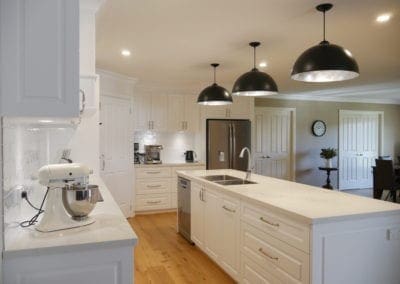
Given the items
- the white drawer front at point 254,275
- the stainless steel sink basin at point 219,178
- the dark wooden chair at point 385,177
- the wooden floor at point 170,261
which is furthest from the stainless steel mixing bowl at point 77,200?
the dark wooden chair at point 385,177

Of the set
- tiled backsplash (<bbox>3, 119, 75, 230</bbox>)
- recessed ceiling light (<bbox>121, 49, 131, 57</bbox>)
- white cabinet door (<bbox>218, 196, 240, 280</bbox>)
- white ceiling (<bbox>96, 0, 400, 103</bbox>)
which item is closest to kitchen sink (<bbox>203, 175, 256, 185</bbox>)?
white cabinet door (<bbox>218, 196, 240, 280</bbox>)

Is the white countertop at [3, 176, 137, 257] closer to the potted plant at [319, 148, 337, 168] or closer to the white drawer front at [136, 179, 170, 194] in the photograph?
the white drawer front at [136, 179, 170, 194]

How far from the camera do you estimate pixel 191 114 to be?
240 inches

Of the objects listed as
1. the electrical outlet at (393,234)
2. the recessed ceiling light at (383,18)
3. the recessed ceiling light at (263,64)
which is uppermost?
the recessed ceiling light at (263,64)

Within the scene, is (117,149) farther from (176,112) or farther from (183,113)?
(183,113)

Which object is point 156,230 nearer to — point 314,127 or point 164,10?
point 164,10

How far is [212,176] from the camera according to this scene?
12.6 feet

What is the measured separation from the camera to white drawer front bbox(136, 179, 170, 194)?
18.3 feet

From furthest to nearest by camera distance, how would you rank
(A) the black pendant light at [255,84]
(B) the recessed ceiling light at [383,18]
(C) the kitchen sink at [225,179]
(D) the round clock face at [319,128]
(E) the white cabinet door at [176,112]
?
(D) the round clock face at [319,128] < (E) the white cabinet door at [176,112] < (C) the kitchen sink at [225,179] < (A) the black pendant light at [255,84] < (B) the recessed ceiling light at [383,18]

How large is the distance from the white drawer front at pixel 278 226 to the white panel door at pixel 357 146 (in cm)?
647

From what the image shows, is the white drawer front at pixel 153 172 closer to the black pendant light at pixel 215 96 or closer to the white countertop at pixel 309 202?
the black pendant light at pixel 215 96

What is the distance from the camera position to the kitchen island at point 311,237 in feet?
6.27

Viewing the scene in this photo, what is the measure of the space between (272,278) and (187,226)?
6.32 feet

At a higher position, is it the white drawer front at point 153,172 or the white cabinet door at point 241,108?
the white cabinet door at point 241,108
